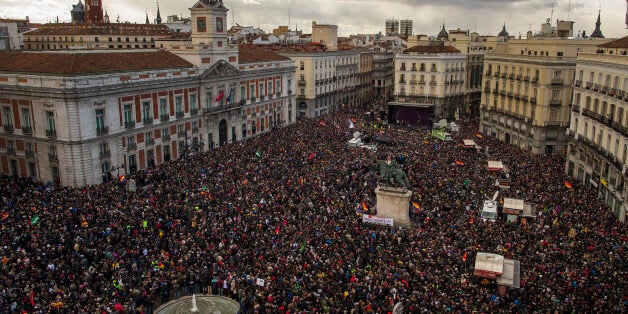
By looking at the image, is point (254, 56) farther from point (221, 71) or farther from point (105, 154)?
point (105, 154)

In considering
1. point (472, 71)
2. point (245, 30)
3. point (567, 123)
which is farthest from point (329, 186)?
point (245, 30)

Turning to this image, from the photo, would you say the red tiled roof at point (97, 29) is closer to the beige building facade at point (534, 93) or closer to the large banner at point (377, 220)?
the beige building facade at point (534, 93)

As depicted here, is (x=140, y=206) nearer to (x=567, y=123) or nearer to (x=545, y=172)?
(x=545, y=172)

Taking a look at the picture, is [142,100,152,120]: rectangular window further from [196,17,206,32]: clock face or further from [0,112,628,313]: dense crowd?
[196,17,206,32]: clock face

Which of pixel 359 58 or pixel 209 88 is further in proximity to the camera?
pixel 359 58

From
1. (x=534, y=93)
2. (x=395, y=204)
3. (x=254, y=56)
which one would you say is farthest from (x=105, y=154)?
(x=534, y=93)
